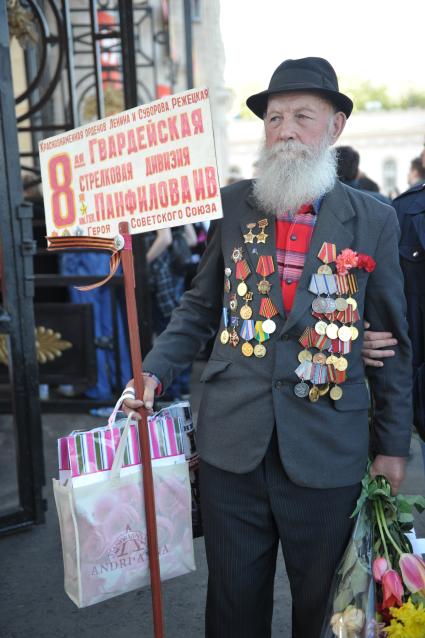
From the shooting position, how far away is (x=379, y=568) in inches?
72.0

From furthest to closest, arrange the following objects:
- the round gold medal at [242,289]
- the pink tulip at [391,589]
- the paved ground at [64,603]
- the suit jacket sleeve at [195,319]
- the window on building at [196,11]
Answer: the window on building at [196,11]
the paved ground at [64,603]
the suit jacket sleeve at [195,319]
the round gold medal at [242,289]
the pink tulip at [391,589]

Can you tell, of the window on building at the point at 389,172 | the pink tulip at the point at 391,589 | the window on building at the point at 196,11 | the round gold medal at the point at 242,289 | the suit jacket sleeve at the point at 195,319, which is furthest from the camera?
the window on building at the point at 389,172

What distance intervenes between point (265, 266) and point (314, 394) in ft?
1.23

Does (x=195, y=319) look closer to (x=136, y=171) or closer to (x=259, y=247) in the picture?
(x=259, y=247)

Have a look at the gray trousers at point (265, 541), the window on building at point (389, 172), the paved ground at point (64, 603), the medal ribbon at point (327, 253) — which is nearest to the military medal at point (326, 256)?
the medal ribbon at point (327, 253)

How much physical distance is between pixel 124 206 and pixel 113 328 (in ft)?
12.4

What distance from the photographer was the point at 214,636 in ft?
6.99

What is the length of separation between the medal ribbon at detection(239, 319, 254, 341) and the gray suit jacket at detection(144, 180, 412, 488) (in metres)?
0.02

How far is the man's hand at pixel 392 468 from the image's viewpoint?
1.99 meters

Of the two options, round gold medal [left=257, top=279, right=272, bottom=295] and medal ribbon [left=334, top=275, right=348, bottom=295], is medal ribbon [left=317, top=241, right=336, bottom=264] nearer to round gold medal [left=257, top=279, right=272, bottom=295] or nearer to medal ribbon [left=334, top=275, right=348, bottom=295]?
medal ribbon [left=334, top=275, right=348, bottom=295]

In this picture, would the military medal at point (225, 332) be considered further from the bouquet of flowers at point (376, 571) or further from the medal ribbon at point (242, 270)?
the bouquet of flowers at point (376, 571)

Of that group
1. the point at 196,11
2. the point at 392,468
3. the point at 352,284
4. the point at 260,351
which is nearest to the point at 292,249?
the point at 352,284

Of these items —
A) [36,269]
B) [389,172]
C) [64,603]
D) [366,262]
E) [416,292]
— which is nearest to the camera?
[366,262]

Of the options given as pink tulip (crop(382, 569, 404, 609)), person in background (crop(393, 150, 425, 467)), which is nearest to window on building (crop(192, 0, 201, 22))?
person in background (crop(393, 150, 425, 467))
